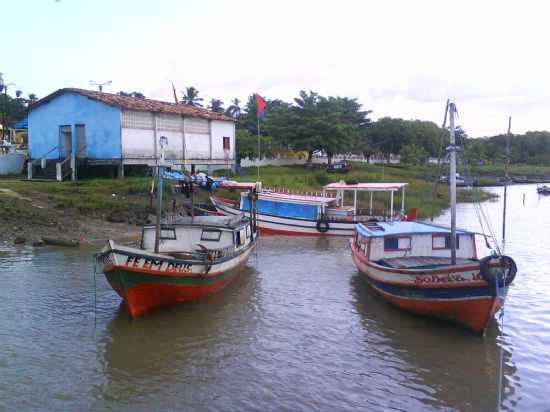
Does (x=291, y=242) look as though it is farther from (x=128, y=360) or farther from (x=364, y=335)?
(x=128, y=360)

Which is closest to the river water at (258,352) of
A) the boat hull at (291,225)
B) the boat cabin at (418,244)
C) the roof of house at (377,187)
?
the boat cabin at (418,244)

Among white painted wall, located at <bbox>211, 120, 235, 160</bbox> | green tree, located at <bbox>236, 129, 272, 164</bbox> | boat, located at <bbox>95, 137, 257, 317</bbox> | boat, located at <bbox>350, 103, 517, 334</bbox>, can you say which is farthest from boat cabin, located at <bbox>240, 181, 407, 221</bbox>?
green tree, located at <bbox>236, 129, 272, 164</bbox>

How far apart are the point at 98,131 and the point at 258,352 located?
79.7ft

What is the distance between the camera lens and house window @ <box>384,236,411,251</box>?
16.0 meters

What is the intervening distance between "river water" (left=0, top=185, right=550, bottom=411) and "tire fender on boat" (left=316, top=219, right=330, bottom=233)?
11624mm

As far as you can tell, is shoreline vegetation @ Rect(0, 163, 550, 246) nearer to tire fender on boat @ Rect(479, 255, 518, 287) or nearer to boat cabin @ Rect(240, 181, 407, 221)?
boat cabin @ Rect(240, 181, 407, 221)

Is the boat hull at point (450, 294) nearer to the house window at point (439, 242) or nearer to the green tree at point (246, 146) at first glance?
the house window at point (439, 242)

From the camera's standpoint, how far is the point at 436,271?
40.3 feet

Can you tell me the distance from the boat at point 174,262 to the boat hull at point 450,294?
489 centimetres

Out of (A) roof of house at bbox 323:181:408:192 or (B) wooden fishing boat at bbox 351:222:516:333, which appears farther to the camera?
(A) roof of house at bbox 323:181:408:192

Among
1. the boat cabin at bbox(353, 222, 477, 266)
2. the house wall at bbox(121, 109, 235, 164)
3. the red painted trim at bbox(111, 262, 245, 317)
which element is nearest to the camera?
the red painted trim at bbox(111, 262, 245, 317)

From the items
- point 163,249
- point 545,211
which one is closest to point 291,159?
point 545,211

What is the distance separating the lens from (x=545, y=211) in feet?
156

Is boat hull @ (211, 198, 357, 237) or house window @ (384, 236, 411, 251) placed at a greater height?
house window @ (384, 236, 411, 251)
